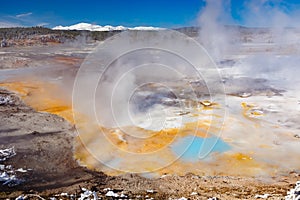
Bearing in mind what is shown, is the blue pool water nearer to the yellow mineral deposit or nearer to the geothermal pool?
the geothermal pool

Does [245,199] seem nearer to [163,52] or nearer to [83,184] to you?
[83,184]

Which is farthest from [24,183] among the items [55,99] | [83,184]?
[55,99]

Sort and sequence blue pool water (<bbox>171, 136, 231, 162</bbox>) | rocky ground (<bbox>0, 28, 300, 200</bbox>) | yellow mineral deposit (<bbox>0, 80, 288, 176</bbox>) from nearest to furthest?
rocky ground (<bbox>0, 28, 300, 200</bbox>) < yellow mineral deposit (<bbox>0, 80, 288, 176</bbox>) < blue pool water (<bbox>171, 136, 231, 162</bbox>)

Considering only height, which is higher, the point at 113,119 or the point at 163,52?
the point at 163,52

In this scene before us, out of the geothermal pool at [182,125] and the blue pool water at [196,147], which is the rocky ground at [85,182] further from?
the blue pool water at [196,147]

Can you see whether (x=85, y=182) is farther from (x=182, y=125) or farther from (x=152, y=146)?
(x=182, y=125)

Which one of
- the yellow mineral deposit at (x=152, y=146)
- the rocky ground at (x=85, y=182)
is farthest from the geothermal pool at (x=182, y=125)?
the rocky ground at (x=85, y=182)

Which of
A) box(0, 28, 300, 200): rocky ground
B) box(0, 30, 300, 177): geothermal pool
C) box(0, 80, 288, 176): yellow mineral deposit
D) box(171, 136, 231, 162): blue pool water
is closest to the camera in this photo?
box(0, 28, 300, 200): rocky ground

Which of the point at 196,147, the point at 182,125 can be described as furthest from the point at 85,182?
the point at 182,125

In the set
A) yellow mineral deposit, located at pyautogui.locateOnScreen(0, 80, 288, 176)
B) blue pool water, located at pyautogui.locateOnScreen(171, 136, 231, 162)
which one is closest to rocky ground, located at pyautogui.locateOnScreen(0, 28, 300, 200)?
yellow mineral deposit, located at pyautogui.locateOnScreen(0, 80, 288, 176)
